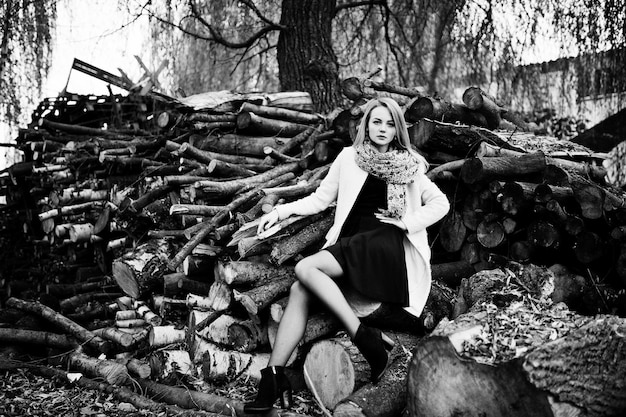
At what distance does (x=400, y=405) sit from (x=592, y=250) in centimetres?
181

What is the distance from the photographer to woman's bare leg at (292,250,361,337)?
3.59 metres

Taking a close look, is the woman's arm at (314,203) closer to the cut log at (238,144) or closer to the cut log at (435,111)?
the cut log at (435,111)

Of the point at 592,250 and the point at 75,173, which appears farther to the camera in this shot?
the point at 75,173

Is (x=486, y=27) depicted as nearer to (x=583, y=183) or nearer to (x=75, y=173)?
(x=583, y=183)

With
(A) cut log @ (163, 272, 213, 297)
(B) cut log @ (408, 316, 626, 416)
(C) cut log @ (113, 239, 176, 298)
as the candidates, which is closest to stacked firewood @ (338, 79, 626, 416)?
(B) cut log @ (408, 316, 626, 416)

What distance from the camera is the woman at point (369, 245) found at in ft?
11.8

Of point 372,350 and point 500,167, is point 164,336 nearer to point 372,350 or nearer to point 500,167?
point 372,350

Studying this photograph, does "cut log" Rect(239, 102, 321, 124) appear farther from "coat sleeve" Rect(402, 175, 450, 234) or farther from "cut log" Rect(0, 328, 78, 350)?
"coat sleeve" Rect(402, 175, 450, 234)

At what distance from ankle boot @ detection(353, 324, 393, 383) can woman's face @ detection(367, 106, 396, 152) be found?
119 cm

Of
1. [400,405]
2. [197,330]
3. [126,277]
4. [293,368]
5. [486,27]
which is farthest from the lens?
[486,27]

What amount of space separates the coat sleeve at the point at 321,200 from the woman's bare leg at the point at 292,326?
596 millimetres

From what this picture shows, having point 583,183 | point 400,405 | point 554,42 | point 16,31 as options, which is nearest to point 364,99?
point 583,183

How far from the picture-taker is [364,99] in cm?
568

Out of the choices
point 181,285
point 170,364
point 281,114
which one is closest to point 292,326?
point 170,364
